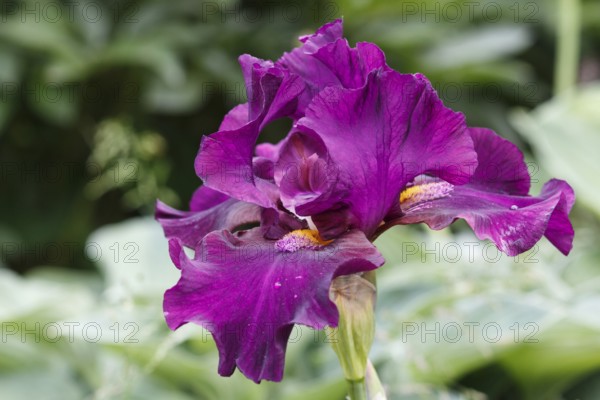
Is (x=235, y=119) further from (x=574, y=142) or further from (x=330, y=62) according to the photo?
(x=574, y=142)

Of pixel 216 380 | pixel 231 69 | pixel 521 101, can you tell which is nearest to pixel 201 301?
pixel 216 380

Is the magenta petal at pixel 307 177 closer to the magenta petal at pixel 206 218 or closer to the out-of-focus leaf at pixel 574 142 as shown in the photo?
the magenta petal at pixel 206 218

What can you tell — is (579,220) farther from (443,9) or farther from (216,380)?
(216,380)

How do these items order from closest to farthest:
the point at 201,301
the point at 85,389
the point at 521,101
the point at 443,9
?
the point at 201,301 → the point at 85,389 → the point at 443,9 → the point at 521,101

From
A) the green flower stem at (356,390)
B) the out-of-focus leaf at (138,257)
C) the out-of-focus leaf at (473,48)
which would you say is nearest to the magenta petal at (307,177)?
the green flower stem at (356,390)

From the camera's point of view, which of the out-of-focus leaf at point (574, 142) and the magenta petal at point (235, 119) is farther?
the out-of-focus leaf at point (574, 142)

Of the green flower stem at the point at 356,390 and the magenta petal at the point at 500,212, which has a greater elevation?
the magenta petal at the point at 500,212

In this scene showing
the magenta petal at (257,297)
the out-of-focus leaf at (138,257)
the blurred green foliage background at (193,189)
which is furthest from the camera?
the out-of-focus leaf at (138,257)

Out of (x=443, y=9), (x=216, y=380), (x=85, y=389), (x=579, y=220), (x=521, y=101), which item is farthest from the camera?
(x=521, y=101)
